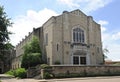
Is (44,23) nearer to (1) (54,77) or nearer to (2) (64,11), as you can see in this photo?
(2) (64,11)

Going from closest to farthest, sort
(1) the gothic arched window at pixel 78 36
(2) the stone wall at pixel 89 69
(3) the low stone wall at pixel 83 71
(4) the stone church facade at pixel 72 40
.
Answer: (3) the low stone wall at pixel 83 71 < (2) the stone wall at pixel 89 69 < (4) the stone church facade at pixel 72 40 < (1) the gothic arched window at pixel 78 36

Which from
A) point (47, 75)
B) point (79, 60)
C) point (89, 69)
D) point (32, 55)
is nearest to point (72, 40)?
point (79, 60)

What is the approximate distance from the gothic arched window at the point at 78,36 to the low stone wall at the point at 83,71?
796 centimetres

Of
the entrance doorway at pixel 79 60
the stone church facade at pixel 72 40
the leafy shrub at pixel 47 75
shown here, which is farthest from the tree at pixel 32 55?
the leafy shrub at pixel 47 75

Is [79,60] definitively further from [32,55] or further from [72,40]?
[32,55]

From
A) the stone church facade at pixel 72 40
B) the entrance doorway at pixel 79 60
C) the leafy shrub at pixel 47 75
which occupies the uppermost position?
the stone church facade at pixel 72 40

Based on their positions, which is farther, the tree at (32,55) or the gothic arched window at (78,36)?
the gothic arched window at (78,36)

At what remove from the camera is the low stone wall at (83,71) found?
3156 cm

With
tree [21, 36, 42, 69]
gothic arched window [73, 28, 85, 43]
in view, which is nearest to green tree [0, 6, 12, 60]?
tree [21, 36, 42, 69]

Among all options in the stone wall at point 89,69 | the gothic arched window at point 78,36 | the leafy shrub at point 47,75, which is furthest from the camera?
the gothic arched window at point 78,36

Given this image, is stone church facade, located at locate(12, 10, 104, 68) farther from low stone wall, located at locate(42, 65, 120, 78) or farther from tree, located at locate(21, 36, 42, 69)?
low stone wall, located at locate(42, 65, 120, 78)

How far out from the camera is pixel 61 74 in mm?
31641

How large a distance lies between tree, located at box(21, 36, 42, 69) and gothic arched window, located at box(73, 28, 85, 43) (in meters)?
6.96

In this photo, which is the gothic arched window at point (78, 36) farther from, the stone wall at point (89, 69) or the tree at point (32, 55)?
the stone wall at point (89, 69)
